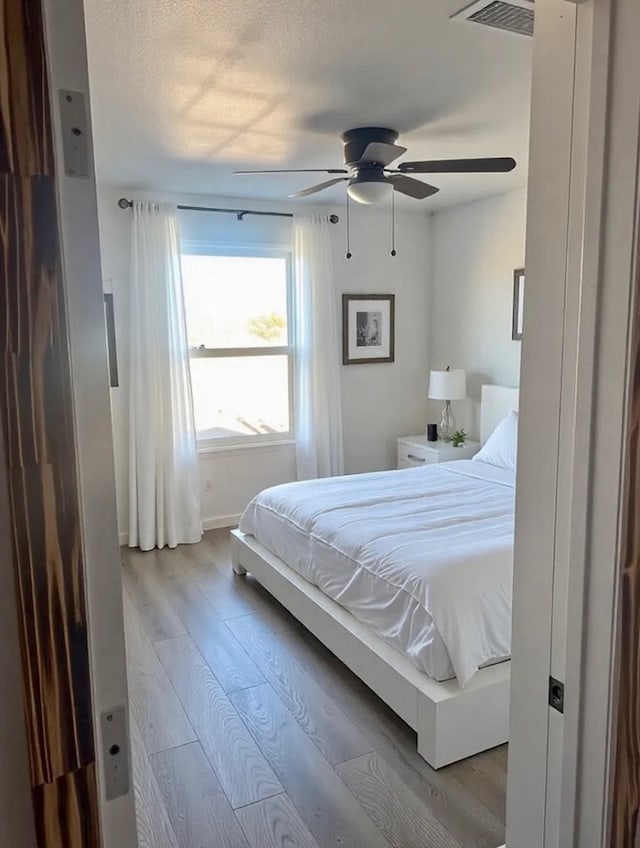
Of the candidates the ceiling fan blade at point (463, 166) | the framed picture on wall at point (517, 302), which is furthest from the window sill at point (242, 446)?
the ceiling fan blade at point (463, 166)

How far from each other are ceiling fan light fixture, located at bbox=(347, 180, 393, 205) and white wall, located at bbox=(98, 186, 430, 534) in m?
1.91

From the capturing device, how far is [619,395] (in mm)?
1006

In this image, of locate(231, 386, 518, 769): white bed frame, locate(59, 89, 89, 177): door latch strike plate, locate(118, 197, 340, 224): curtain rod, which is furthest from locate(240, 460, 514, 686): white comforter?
locate(118, 197, 340, 224): curtain rod

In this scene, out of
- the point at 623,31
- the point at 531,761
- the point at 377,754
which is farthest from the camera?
the point at 377,754

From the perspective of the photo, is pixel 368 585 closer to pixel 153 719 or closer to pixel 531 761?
pixel 153 719

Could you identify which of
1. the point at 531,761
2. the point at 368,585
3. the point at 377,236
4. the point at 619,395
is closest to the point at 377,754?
the point at 368,585

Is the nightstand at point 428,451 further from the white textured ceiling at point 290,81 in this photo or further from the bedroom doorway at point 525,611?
the bedroom doorway at point 525,611

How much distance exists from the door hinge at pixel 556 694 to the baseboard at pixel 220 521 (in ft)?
13.2

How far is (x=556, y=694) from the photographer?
1.18 m

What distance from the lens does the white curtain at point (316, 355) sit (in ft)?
16.1

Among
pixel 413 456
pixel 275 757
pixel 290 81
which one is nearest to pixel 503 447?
pixel 413 456

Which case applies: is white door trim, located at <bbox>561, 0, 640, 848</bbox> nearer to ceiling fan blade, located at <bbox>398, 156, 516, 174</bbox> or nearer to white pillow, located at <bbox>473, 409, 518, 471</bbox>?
ceiling fan blade, located at <bbox>398, 156, 516, 174</bbox>

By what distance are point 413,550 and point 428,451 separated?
239 cm

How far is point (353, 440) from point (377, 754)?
3309mm
